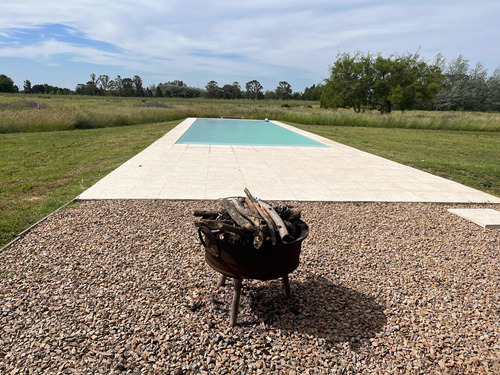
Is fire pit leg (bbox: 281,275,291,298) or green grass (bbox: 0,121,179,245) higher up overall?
fire pit leg (bbox: 281,275,291,298)

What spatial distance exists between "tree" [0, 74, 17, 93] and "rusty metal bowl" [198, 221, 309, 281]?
85927 millimetres

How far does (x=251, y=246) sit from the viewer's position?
6.19ft

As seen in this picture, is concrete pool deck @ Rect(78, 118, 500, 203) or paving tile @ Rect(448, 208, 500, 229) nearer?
paving tile @ Rect(448, 208, 500, 229)

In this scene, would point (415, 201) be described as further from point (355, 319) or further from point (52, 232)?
point (52, 232)

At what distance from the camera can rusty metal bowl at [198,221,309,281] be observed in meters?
1.91

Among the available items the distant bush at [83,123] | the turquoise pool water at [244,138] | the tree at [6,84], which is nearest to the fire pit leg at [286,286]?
the turquoise pool water at [244,138]

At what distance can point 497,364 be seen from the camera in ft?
5.89

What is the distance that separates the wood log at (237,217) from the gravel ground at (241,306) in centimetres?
65

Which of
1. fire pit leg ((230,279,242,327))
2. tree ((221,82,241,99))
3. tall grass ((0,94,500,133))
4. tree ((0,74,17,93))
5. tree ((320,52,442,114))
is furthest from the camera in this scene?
tree ((221,82,241,99))

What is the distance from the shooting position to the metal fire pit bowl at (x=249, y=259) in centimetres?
191

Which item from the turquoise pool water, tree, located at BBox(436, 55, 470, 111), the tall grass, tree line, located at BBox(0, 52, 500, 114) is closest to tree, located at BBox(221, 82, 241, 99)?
tree line, located at BBox(0, 52, 500, 114)

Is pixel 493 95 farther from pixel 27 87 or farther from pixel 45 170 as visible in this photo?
pixel 27 87

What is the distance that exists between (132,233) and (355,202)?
9.80 ft

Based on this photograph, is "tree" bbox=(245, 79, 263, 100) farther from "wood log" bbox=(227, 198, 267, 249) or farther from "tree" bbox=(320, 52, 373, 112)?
"wood log" bbox=(227, 198, 267, 249)
